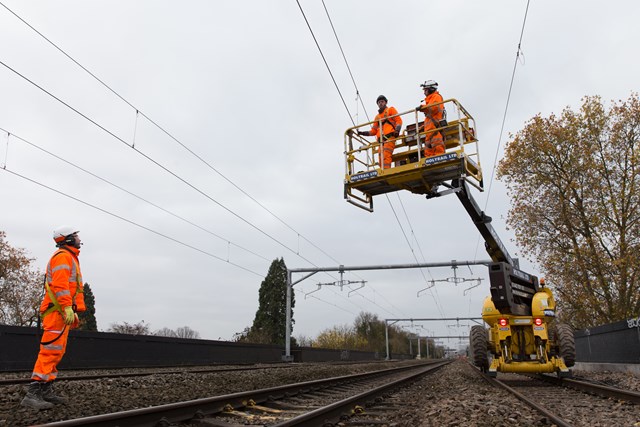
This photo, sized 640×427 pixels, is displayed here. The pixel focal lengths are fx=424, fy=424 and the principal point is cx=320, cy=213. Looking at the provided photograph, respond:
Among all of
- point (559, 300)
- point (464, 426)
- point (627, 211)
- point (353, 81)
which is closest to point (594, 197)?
point (627, 211)

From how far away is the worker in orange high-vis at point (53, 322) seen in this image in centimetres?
513

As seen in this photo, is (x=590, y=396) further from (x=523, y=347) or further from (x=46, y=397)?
(x=46, y=397)

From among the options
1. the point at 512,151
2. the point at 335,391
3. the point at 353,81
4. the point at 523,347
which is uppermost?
the point at 512,151

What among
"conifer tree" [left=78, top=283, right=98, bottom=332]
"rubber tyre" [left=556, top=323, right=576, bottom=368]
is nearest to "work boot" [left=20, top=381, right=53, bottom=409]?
"rubber tyre" [left=556, top=323, right=576, bottom=368]

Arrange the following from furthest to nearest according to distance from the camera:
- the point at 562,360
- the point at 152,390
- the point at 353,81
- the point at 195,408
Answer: the point at 562,360
the point at 353,81
the point at 152,390
the point at 195,408

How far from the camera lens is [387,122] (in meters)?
9.57

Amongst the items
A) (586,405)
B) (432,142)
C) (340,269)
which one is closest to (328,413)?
(586,405)

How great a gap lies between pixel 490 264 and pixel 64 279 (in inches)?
359

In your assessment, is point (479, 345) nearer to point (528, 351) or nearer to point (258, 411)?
point (528, 351)

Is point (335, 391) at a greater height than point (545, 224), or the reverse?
point (545, 224)

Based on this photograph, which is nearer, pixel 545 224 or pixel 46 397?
pixel 46 397

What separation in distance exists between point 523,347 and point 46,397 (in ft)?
34.6

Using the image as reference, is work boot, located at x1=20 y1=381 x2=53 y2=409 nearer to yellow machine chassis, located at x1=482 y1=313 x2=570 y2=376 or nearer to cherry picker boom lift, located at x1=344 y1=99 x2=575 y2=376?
cherry picker boom lift, located at x1=344 y1=99 x2=575 y2=376

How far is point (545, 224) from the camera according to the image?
20906 mm
